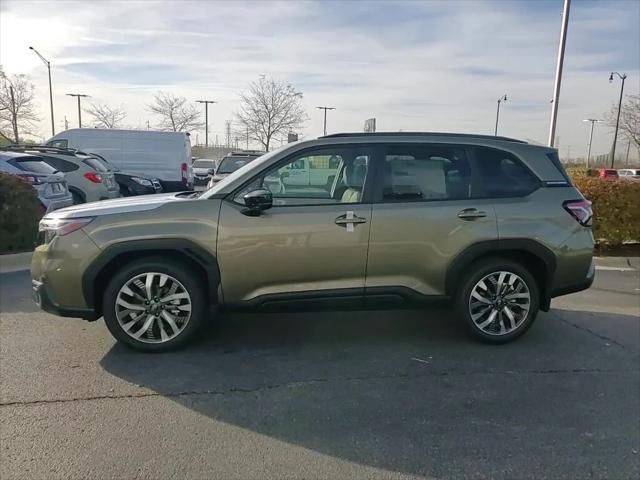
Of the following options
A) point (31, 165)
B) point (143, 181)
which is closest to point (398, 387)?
point (31, 165)

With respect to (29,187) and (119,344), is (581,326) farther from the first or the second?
(29,187)

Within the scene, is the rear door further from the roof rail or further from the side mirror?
the side mirror

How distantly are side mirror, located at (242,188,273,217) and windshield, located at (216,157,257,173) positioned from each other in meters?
9.31

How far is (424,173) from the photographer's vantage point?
13.5 feet

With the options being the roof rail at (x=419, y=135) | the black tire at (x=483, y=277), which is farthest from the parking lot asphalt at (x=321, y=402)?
the roof rail at (x=419, y=135)

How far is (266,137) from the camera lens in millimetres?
43250

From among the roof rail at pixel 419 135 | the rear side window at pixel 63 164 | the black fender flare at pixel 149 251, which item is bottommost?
the black fender flare at pixel 149 251

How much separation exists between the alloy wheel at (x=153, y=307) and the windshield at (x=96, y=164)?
8944 mm

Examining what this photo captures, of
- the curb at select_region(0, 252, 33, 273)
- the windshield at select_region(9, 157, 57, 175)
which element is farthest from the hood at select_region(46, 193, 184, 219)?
the windshield at select_region(9, 157, 57, 175)

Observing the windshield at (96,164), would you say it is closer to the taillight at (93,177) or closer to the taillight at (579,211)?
the taillight at (93,177)

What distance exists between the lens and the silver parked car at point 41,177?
8.59m

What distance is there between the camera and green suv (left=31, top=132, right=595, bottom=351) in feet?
12.4

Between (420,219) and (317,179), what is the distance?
95 cm

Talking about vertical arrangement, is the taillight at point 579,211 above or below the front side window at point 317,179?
below
